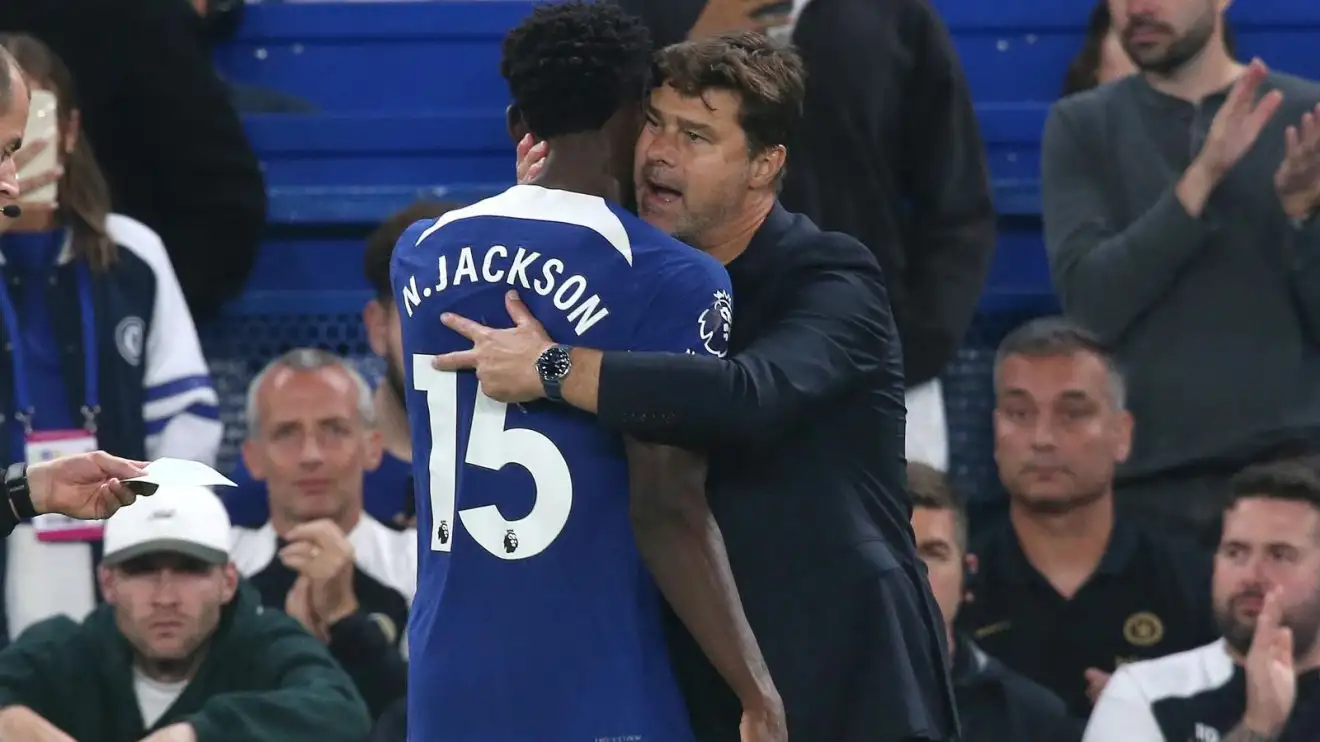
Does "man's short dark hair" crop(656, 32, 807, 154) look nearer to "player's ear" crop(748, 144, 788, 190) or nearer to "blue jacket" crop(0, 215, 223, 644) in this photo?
"player's ear" crop(748, 144, 788, 190)

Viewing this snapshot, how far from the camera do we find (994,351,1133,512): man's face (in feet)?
19.2

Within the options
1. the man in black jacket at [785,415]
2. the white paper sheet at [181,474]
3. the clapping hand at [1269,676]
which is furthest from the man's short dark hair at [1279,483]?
the white paper sheet at [181,474]

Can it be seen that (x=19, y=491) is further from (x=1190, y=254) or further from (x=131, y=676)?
(x=1190, y=254)

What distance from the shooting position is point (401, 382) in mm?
6262

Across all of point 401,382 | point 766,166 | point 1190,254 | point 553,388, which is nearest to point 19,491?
point 553,388

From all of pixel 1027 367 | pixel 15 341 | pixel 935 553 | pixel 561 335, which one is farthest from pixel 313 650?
pixel 561 335

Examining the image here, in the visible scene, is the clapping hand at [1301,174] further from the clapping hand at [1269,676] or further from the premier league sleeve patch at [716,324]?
the premier league sleeve patch at [716,324]

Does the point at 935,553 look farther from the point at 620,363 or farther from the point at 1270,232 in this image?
the point at 620,363

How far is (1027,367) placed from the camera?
5977 mm

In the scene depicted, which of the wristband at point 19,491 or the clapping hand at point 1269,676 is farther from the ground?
the wristband at point 19,491

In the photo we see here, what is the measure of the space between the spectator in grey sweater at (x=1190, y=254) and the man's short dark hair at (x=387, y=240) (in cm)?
158

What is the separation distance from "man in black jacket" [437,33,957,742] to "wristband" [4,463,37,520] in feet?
2.32

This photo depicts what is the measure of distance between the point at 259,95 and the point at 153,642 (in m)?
2.13

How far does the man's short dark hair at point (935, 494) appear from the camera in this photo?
577cm
